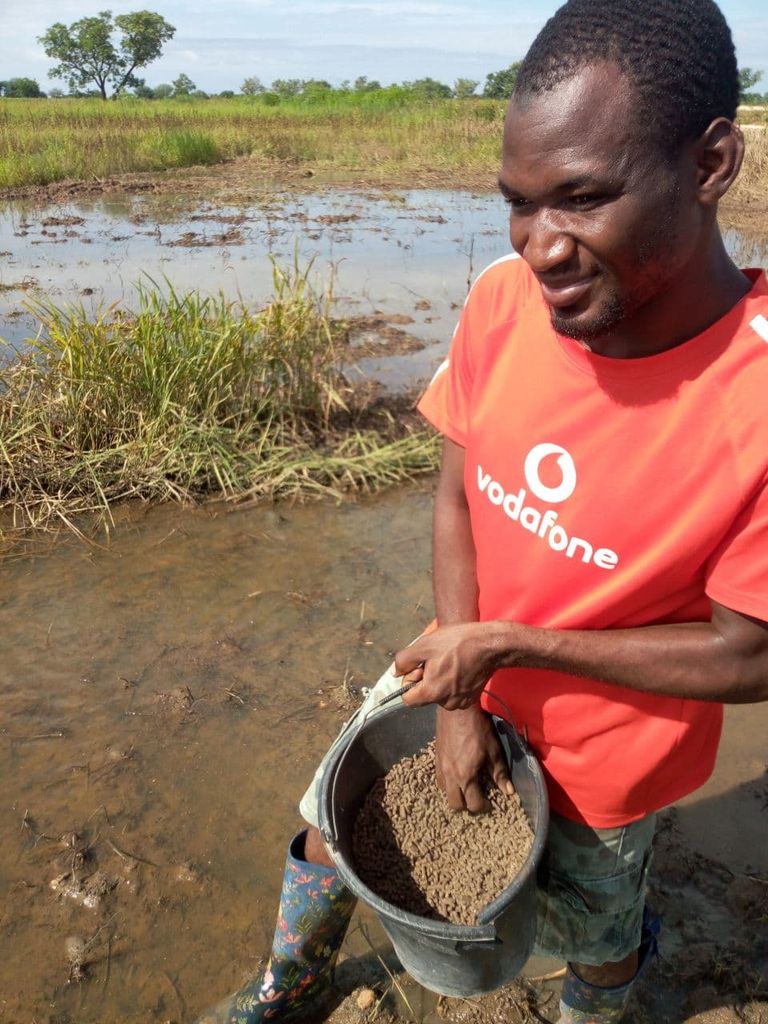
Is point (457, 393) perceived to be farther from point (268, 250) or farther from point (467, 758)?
point (268, 250)

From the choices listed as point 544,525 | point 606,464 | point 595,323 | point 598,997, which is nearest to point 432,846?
point 598,997

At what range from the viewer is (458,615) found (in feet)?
4.63

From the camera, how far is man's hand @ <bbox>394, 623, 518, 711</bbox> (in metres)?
1.18

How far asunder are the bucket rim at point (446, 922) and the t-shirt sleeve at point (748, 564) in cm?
42

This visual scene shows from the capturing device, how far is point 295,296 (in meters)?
4.18

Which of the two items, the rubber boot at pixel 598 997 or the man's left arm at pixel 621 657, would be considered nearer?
the man's left arm at pixel 621 657

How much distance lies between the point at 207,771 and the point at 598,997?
1267 mm

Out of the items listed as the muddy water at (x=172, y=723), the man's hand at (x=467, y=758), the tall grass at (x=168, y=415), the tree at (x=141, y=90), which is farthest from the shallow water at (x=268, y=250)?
the tree at (x=141, y=90)

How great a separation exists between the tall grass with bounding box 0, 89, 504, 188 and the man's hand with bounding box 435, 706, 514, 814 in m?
14.0

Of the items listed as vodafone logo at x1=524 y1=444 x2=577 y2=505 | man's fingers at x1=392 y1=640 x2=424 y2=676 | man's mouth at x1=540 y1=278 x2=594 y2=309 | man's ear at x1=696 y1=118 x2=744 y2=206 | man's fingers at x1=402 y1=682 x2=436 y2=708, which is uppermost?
man's ear at x1=696 y1=118 x2=744 y2=206

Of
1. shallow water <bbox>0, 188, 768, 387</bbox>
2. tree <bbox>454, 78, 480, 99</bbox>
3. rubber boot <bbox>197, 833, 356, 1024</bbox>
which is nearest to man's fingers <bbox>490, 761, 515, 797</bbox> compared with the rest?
rubber boot <bbox>197, 833, 356, 1024</bbox>

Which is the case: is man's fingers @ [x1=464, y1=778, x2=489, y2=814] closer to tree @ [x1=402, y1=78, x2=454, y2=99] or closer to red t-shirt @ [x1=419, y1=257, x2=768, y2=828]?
red t-shirt @ [x1=419, y1=257, x2=768, y2=828]

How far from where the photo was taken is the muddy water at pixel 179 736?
1961 millimetres

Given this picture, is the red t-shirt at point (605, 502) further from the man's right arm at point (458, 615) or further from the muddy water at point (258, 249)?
the muddy water at point (258, 249)
